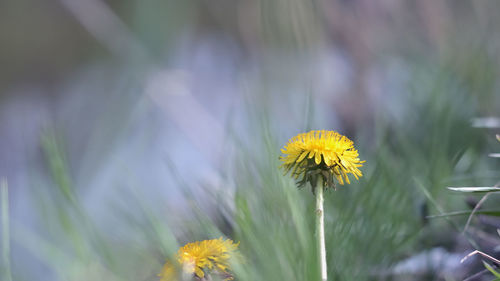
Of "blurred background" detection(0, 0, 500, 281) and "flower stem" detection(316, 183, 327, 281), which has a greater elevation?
"blurred background" detection(0, 0, 500, 281)

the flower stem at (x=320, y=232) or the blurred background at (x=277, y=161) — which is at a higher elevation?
the blurred background at (x=277, y=161)

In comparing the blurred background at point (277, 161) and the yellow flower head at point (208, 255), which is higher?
the blurred background at point (277, 161)

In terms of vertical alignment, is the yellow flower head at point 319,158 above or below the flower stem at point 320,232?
above

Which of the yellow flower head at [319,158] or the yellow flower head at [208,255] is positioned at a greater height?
the yellow flower head at [319,158]

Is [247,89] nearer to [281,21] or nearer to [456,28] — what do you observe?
[281,21]

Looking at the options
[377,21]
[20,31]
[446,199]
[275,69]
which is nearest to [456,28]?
[377,21]
